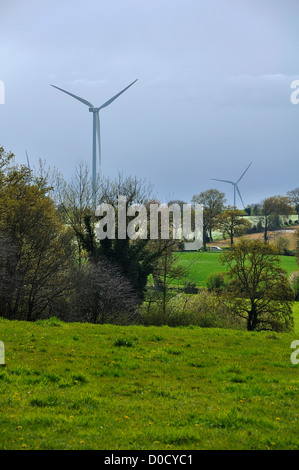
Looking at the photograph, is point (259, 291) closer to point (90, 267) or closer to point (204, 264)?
point (90, 267)

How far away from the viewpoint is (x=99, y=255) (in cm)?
3353

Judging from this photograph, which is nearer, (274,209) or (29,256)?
(29,256)

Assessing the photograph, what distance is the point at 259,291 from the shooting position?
36750 mm

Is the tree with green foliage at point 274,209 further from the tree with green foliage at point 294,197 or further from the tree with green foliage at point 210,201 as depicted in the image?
the tree with green foliage at point 210,201

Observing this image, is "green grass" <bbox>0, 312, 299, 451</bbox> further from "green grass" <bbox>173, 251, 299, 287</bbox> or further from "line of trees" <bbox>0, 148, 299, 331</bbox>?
"green grass" <bbox>173, 251, 299, 287</bbox>

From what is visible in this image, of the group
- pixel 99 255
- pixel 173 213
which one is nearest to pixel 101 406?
pixel 99 255

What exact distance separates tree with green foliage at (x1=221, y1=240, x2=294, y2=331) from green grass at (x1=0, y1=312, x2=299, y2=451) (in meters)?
21.3

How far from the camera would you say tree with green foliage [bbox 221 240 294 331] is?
35656mm

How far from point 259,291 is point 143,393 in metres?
29.0

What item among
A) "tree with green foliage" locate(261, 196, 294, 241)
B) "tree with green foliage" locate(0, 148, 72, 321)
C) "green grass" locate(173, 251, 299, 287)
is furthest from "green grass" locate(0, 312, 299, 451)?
"tree with green foliage" locate(261, 196, 294, 241)

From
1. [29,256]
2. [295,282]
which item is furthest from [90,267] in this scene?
[295,282]

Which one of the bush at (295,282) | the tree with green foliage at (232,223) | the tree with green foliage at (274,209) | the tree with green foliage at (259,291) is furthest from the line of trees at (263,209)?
the tree with green foliage at (259,291)

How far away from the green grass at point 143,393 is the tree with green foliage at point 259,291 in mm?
21255

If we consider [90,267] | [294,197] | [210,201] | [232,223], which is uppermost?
[294,197]
